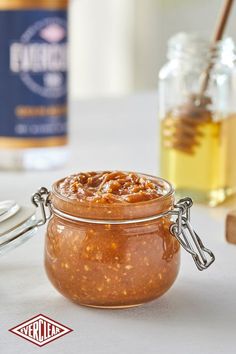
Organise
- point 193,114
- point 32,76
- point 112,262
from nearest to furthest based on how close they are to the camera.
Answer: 1. point 112,262
2. point 193,114
3. point 32,76

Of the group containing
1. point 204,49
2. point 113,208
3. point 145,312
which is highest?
point 204,49

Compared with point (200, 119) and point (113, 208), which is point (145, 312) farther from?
point (200, 119)

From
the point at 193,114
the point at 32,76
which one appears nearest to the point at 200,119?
the point at 193,114

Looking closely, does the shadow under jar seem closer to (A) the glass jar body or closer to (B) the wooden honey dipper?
(A) the glass jar body

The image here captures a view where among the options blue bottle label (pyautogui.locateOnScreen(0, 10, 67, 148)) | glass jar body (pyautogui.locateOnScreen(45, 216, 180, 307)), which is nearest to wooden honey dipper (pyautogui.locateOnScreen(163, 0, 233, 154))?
blue bottle label (pyautogui.locateOnScreen(0, 10, 67, 148))

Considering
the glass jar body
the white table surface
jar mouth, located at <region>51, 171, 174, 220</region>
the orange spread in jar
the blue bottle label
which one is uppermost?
the blue bottle label

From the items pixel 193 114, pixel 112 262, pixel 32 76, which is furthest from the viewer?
pixel 32 76

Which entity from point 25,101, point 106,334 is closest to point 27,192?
point 25,101

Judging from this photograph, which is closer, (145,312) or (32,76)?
(145,312)
